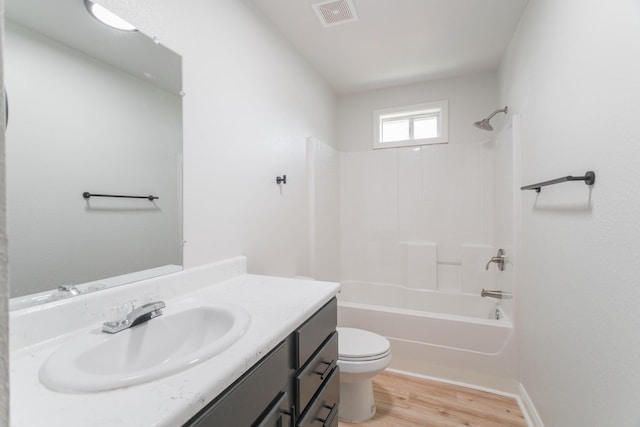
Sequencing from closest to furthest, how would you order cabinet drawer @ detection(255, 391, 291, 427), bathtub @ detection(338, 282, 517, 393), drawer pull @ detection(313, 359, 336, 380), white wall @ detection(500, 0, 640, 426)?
cabinet drawer @ detection(255, 391, 291, 427)
white wall @ detection(500, 0, 640, 426)
drawer pull @ detection(313, 359, 336, 380)
bathtub @ detection(338, 282, 517, 393)

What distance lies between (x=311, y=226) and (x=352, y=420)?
139 centimetres

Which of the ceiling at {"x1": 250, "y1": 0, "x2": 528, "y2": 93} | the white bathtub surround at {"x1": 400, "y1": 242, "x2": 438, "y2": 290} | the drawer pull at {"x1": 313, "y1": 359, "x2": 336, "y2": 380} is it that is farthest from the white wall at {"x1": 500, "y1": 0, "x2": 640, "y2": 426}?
the white bathtub surround at {"x1": 400, "y1": 242, "x2": 438, "y2": 290}

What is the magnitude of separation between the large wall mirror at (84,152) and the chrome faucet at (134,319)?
0.15m

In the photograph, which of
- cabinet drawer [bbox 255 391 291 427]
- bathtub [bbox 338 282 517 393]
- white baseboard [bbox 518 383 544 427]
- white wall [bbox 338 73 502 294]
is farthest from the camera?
white wall [bbox 338 73 502 294]

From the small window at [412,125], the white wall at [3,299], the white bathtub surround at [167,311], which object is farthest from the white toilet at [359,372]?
the small window at [412,125]

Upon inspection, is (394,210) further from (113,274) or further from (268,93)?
(113,274)

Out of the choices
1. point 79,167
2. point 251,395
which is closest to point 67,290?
point 79,167

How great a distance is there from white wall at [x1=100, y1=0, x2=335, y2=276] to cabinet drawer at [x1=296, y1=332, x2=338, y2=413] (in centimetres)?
67

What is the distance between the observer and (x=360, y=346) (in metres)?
1.82

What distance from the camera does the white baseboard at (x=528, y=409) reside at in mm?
1675

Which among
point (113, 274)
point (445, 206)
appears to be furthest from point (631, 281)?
point (445, 206)

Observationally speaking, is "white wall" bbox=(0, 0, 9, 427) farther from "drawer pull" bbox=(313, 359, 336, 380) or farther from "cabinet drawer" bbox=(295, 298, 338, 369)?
"drawer pull" bbox=(313, 359, 336, 380)

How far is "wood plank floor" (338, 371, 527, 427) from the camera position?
1761 millimetres

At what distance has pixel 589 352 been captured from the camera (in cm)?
113
